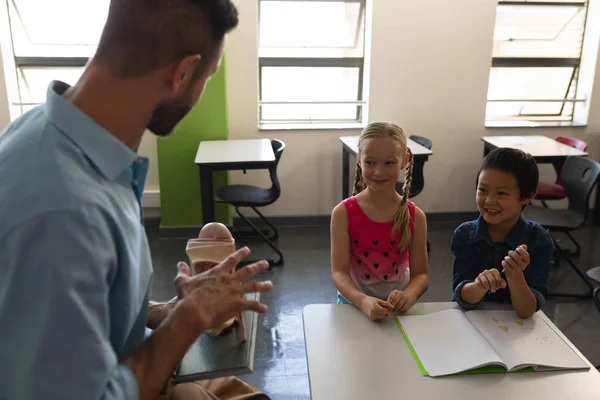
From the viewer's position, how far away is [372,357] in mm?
1274

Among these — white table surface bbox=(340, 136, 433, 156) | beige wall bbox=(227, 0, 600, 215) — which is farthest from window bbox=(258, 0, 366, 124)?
white table surface bbox=(340, 136, 433, 156)

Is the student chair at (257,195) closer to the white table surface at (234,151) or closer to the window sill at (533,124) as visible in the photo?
the white table surface at (234,151)

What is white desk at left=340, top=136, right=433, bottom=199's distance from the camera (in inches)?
150

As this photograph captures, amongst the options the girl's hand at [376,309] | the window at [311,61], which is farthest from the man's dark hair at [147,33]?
the window at [311,61]

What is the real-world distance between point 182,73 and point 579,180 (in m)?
3.19

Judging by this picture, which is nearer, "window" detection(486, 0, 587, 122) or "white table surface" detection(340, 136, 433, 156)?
"white table surface" detection(340, 136, 433, 156)

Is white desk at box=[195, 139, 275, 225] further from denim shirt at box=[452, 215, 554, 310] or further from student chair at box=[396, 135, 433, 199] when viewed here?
denim shirt at box=[452, 215, 554, 310]

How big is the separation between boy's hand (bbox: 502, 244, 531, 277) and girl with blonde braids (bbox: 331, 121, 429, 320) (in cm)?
35

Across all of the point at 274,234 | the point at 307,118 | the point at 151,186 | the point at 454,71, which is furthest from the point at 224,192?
the point at 454,71

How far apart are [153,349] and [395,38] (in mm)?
4002

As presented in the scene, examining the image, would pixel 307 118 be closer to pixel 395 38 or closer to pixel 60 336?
pixel 395 38

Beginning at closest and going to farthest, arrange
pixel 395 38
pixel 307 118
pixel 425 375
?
pixel 425 375
pixel 395 38
pixel 307 118

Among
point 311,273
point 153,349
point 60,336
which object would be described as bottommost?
point 311,273

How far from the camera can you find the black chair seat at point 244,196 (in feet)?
12.2
